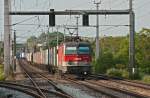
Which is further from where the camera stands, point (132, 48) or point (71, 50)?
point (132, 48)

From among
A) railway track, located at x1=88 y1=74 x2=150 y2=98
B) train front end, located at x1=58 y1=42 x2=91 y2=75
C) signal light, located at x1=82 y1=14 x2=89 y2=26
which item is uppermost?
signal light, located at x1=82 y1=14 x2=89 y2=26

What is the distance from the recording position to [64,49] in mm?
37750

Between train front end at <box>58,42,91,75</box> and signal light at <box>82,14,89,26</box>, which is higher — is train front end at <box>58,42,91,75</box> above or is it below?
below

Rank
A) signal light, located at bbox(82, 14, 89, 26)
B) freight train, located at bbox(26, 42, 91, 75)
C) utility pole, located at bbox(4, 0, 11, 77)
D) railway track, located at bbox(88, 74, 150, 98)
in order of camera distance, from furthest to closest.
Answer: utility pole, located at bbox(4, 0, 11, 77) < signal light, located at bbox(82, 14, 89, 26) < freight train, located at bbox(26, 42, 91, 75) < railway track, located at bbox(88, 74, 150, 98)

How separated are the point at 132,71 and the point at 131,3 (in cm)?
572

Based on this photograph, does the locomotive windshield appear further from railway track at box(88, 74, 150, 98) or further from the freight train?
railway track at box(88, 74, 150, 98)

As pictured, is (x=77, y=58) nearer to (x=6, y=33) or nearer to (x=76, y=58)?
(x=76, y=58)

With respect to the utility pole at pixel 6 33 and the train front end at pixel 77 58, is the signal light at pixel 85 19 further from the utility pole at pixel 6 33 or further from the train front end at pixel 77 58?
the utility pole at pixel 6 33

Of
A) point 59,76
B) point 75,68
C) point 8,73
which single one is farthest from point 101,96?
point 8,73

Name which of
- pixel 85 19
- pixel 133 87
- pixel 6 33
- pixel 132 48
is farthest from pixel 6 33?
pixel 133 87

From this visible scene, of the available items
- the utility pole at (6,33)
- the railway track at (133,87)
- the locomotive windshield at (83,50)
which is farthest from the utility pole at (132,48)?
the utility pole at (6,33)

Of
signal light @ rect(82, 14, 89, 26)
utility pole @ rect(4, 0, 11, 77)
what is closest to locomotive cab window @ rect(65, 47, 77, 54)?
signal light @ rect(82, 14, 89, 26)

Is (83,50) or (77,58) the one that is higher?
(83,50)

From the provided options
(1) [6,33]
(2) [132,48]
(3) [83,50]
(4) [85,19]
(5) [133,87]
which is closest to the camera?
(5) [133,87]
